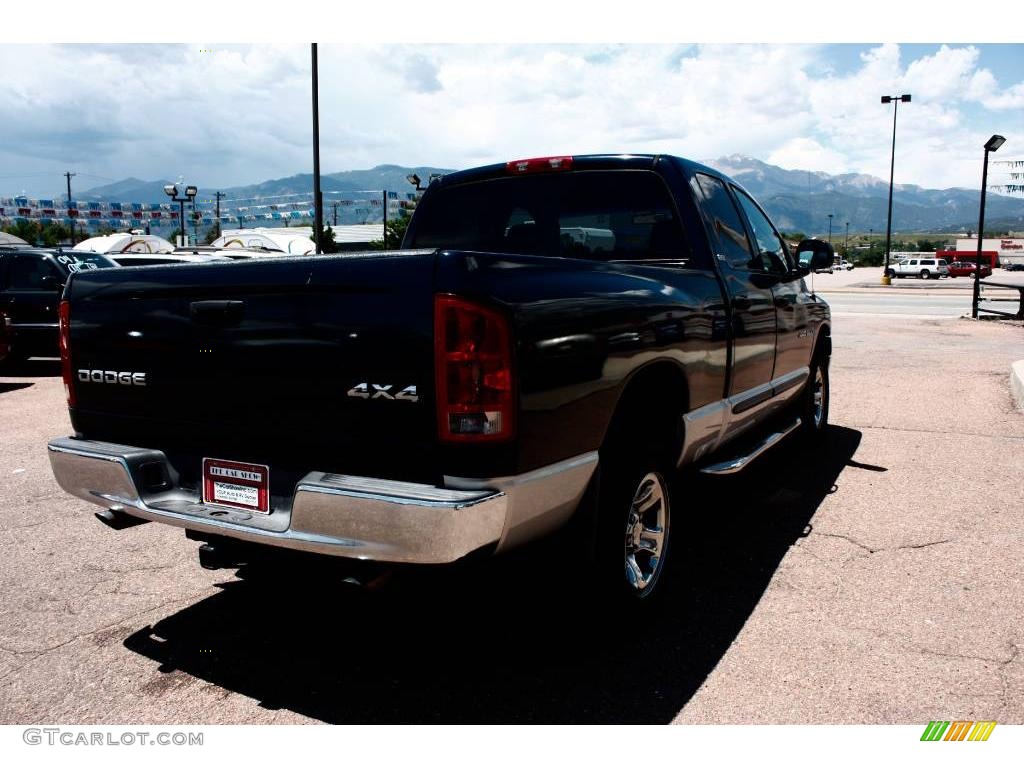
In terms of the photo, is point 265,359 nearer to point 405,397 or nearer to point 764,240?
point 405,397

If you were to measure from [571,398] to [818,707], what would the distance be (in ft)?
4.55

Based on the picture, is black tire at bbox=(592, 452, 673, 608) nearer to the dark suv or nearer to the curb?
the curb

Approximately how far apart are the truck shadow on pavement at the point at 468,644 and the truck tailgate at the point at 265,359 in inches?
21.6

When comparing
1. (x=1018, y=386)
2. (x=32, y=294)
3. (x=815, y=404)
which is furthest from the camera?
(x=32, y=294)

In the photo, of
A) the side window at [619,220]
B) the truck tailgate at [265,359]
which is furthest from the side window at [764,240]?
the truck tailgate at [265,359]

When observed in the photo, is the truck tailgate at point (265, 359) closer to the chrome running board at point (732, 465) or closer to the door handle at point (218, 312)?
the door handle at point (218, 312)

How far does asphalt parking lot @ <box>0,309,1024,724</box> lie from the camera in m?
2.80

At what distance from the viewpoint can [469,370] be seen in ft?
7.97

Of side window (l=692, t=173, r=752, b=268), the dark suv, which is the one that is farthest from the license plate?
the dark suv

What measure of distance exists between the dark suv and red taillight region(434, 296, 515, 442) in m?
11.0

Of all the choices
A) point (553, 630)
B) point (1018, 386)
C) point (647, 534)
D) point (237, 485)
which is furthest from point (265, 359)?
point (1018, 386)

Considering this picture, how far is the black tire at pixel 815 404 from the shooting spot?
6.45 meters

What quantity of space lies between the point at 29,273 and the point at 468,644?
1129 cm

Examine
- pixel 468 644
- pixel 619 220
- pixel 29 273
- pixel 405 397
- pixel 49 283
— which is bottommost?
pixel 468 644
